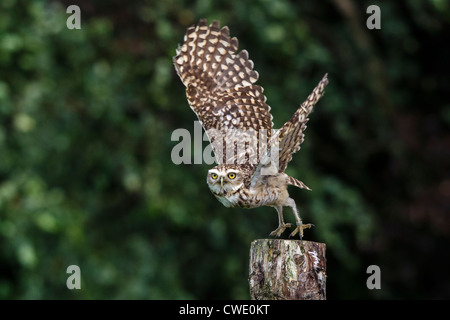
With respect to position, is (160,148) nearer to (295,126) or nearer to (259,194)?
(259,194)

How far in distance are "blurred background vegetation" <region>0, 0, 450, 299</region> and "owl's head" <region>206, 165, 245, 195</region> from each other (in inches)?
81.5

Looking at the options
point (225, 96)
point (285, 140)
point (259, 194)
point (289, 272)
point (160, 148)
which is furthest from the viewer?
point (160, 148)

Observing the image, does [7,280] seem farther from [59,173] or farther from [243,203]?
[243,203]

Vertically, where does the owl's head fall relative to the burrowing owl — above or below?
below

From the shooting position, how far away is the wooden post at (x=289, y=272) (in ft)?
9.48

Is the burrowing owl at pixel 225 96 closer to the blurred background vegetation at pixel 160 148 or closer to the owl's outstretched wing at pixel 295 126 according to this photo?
the owl's outstretched wing at pixel 295 126

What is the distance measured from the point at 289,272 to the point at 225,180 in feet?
1.81

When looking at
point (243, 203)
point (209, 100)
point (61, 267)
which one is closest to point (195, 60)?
point (209, 100)

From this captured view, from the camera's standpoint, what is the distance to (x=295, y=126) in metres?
3.00

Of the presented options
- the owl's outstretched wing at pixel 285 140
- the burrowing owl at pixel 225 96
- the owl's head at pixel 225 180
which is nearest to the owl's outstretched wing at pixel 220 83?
the burrowing owl at pixel 225 96

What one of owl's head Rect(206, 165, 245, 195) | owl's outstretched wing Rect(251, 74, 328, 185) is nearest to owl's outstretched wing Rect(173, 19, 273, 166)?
owl's outstretched wing Rect(251, 74, 328, 185)

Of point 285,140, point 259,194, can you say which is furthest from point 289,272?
Result: point 285,140

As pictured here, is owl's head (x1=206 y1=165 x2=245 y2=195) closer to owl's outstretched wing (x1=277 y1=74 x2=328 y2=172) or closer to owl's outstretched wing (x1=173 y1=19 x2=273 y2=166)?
owl's outstretched wing (x1=277 y1=74 x2=328 y2=172)

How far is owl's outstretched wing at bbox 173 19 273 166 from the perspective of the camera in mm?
4078
